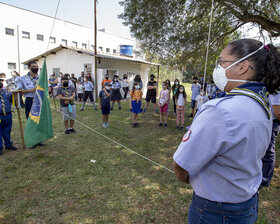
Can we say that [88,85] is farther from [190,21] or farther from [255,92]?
[255,92]

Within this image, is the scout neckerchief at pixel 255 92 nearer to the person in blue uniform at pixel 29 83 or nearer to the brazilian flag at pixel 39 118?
the brazilian flag at pixel 39 118

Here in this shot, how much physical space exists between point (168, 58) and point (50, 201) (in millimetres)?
8702

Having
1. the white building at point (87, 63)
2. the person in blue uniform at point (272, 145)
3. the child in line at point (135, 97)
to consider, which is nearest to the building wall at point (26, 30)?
the white building at point (87, 63)

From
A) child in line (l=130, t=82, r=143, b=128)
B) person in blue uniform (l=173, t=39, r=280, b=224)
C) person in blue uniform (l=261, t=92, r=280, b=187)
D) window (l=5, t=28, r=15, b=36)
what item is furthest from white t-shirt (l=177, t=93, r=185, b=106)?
window (l=5, t=28, r=15, b=36)

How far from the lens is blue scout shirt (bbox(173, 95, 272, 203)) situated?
0.91 m

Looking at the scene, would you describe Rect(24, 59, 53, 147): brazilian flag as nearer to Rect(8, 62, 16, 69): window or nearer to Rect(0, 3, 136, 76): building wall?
Rect(0, 3, 136, 76): building wall

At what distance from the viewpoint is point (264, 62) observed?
1.05m

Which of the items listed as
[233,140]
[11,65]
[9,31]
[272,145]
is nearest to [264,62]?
[233,140]

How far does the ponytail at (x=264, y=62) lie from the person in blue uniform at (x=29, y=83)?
16.5ft

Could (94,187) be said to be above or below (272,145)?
below

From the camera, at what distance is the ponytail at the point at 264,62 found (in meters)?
1.04

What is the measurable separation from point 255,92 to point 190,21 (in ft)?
25.5

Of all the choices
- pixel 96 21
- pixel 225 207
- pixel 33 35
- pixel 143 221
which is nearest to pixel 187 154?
pixel 225 207

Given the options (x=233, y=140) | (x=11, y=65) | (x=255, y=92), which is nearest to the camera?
(x=233, y=140)
